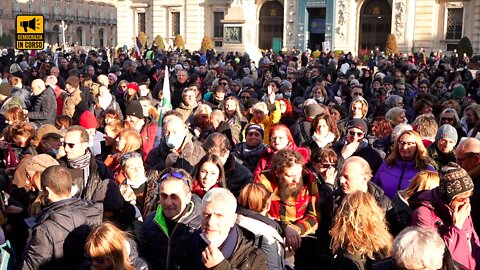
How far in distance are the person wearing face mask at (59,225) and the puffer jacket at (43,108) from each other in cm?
581

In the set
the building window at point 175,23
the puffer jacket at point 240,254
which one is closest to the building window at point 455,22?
the building window at point 175,23

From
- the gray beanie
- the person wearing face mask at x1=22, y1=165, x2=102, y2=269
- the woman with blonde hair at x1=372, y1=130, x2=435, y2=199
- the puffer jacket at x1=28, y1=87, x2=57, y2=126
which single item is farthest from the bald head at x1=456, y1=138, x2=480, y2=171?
the puffer jacket at x1=28, y1=87, x2=57, y2=126

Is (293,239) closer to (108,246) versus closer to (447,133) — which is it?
(108,246)

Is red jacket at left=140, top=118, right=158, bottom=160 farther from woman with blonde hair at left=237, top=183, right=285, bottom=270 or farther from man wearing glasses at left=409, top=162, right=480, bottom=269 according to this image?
man wearing glasses at left=409, top=162, right=480, bottom=269

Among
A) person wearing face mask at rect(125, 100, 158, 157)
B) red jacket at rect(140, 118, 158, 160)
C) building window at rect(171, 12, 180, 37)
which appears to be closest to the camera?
red jacket at rect(140, 118, 158, 160)

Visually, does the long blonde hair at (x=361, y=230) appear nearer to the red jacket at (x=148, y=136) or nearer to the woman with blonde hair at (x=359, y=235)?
the woman with blonde hair at (x=359, y=235)

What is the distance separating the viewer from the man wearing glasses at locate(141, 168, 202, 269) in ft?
15.3

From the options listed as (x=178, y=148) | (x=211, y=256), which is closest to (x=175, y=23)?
(x=178, y=148)

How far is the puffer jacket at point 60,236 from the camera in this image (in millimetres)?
4359

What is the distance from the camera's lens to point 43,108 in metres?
10.3

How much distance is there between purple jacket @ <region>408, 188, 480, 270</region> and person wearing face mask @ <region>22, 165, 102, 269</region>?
2584 millimetres

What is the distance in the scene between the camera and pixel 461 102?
1195 cm

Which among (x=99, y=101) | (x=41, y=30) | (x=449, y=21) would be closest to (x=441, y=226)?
(x=99, y=101)

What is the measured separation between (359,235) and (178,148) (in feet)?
9.87
